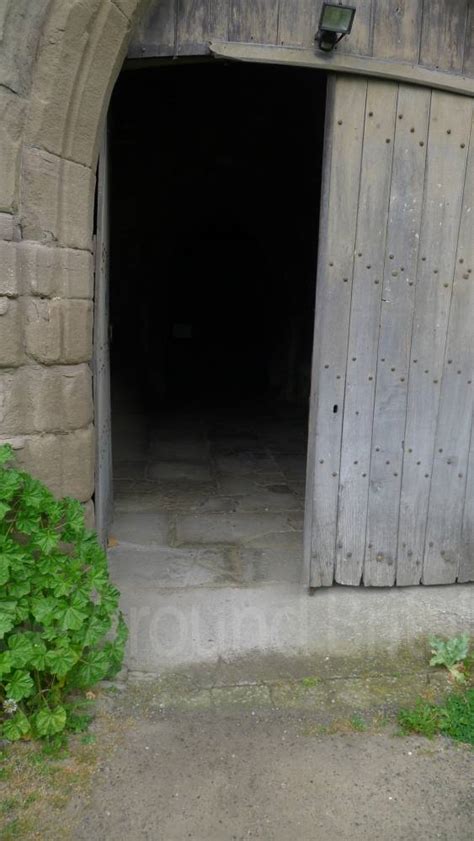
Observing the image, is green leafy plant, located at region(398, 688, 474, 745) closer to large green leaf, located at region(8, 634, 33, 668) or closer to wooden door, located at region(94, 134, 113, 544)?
large green leaf, located at region(8, 634, 33, 668)

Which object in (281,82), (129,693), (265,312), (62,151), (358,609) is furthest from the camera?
(265,312)

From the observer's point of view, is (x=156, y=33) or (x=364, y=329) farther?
(x=364, y=329)

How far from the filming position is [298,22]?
274 cm

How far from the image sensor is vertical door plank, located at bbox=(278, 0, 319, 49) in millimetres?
2732

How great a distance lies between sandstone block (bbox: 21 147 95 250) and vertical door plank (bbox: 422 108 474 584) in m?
1.69

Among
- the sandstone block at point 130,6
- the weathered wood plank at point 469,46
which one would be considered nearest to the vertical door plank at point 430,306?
the weathered wood plank at point 469,46

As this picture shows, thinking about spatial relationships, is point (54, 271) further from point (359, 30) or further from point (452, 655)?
point (452, 655)

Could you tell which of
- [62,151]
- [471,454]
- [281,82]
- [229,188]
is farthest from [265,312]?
[62,151]

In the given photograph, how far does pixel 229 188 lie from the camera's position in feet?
27.7

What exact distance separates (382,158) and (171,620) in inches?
90.0

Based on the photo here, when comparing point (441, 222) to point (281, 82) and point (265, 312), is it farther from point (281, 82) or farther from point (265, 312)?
point (265, 312)

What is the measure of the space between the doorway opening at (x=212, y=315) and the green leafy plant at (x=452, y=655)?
85 cm

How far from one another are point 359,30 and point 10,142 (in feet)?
5.16

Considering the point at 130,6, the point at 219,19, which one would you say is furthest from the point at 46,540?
the point at 219,19
